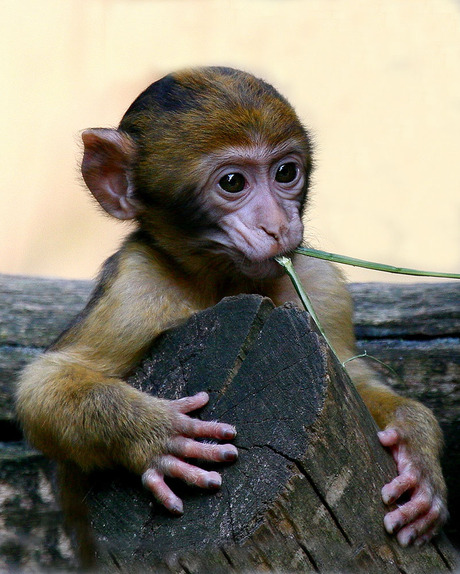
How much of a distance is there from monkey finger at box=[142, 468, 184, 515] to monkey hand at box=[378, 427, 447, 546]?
2.99 ft

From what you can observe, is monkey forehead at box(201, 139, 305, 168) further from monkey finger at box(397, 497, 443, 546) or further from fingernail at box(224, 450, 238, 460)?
monkey finger at box(397, 497, 443, 546)

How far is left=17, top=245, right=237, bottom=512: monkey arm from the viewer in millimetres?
4062

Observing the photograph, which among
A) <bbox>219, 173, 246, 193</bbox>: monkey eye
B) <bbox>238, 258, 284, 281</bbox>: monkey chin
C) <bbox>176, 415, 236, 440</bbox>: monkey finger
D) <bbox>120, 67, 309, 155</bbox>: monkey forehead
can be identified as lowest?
<bbox>176, 415, 236, 440</bbox>: monkey finger

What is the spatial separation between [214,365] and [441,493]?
4.91ft

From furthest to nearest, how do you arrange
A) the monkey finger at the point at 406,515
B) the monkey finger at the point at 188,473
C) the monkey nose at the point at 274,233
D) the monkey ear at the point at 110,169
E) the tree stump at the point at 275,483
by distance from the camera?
the monkey ear at the point at 110,169
the monkey nose at the point at 274,233
the monkey finger at the point at 406,515
the monkey finger at the point at 188,473
the tree stump at the point at 275,483

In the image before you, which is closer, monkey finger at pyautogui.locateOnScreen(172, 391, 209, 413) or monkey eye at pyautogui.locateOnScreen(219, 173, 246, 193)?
monkey finger at pyautogui.locateOnScreen(172, 391, 209, 413)

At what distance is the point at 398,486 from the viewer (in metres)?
4.09

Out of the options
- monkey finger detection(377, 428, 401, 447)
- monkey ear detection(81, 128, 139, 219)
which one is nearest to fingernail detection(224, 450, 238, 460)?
monkey finger detection(377, 428, 401, 447)

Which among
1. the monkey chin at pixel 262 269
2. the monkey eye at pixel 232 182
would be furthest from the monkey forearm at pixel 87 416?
the monkey eye at pixel 232 182

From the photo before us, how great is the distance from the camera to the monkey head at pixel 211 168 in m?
5.13

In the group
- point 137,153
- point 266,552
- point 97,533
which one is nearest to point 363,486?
point 266,552

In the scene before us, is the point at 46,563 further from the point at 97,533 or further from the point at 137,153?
the point at 137,153

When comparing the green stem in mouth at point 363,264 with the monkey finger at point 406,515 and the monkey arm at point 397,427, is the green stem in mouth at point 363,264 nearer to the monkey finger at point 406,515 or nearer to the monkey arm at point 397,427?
the monkey arm at point 397,427

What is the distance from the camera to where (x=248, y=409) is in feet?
12.6
